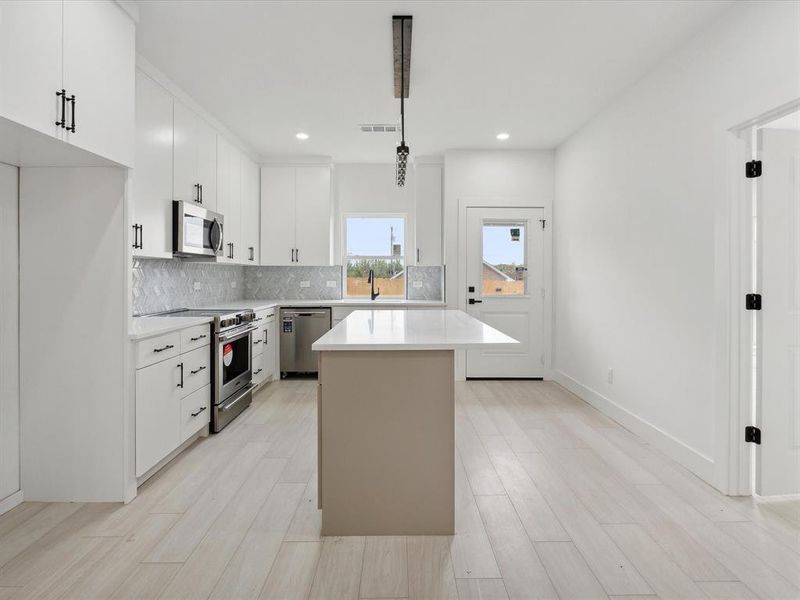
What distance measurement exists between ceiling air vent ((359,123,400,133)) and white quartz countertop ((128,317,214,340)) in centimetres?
237

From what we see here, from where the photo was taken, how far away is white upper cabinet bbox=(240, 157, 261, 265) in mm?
5188

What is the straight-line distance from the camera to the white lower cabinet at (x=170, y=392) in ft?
8.30

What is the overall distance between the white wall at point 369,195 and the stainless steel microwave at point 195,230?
1978mm

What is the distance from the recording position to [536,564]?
1.89 meters

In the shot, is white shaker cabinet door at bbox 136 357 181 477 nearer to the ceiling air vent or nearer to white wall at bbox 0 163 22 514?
white wall at bbox 0 163 22 514

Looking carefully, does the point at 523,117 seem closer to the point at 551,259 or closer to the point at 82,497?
the point at 551,259

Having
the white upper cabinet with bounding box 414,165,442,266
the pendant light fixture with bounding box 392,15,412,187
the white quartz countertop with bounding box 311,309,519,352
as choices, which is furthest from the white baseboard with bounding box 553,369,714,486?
the pendant light fixture with bounding box 392,15,412,187

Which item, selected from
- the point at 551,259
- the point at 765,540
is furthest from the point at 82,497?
the point at 551,259

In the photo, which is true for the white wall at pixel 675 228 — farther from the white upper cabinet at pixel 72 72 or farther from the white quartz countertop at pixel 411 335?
the white upper cabinet at pixel 72 72

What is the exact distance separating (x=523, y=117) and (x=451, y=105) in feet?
2.47

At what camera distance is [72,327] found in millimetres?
2396

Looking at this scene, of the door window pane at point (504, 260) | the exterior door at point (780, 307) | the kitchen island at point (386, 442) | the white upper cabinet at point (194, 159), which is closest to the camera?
the kitchen island at point (386, 442)

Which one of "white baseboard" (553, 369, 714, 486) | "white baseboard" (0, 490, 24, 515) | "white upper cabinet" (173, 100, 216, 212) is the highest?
"white upper cabinet" (173, 100, 216, 212)

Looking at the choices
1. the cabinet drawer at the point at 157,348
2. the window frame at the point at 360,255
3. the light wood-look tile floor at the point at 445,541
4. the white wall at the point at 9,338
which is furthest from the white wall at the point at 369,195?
the white wall at the point at 9,338
